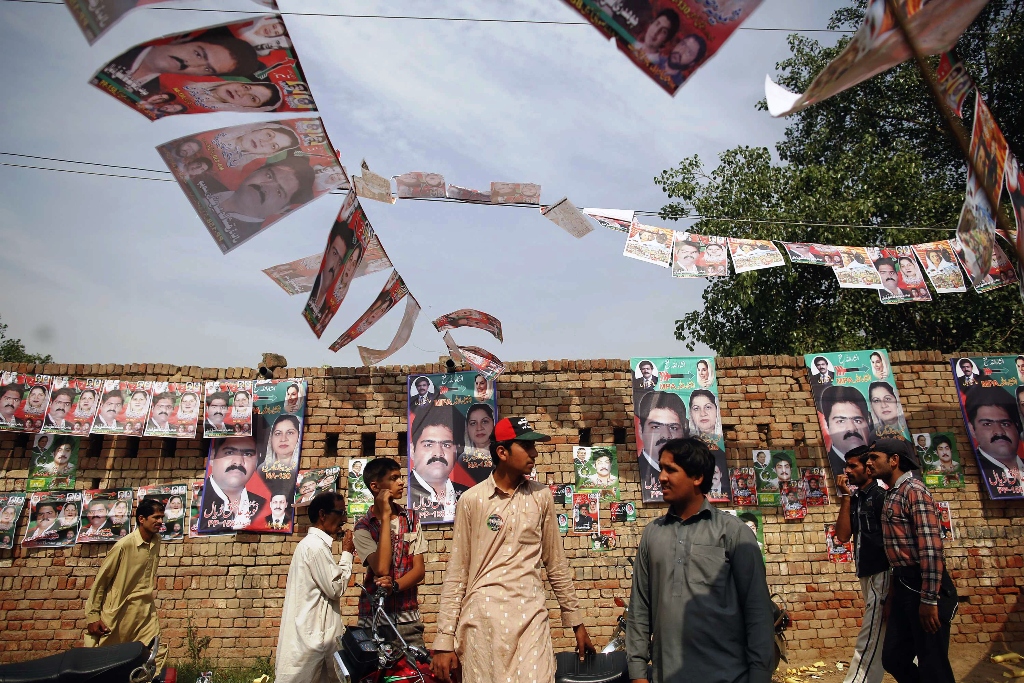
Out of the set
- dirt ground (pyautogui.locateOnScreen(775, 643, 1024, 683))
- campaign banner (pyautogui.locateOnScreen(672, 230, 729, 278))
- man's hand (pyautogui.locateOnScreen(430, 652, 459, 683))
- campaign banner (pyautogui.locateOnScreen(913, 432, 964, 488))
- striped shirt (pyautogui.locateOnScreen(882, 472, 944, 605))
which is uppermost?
campaign banner (pyautogui.locateOnScreen(672, 230, 729, 278))

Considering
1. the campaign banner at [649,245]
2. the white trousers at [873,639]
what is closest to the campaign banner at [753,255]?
the campaign banner at [649,245]

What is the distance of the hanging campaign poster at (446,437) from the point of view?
7914 millimetres

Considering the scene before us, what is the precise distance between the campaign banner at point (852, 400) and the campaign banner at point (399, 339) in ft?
14.5

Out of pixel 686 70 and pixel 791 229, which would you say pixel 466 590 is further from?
pixel 791 229

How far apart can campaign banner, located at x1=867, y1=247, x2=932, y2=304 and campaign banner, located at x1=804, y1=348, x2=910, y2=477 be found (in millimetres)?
658

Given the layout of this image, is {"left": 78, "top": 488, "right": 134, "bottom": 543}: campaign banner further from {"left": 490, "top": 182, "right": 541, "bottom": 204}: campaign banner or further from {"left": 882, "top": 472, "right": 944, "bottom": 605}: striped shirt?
{"left": 882, "top": 472, "right": 944, "bottom": 605}: striped shirt

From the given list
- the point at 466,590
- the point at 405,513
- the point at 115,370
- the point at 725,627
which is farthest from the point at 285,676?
the point at 115,370

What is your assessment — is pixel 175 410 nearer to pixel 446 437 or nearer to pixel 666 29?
pixel 446 437

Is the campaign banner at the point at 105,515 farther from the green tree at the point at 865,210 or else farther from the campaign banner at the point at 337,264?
the green tree at the point at 865,210

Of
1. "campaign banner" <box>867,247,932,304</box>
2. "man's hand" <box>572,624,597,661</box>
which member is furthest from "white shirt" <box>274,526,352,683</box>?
"campaign banner" <box>867,247,932,304</box>

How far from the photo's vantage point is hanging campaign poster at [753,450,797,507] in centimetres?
793

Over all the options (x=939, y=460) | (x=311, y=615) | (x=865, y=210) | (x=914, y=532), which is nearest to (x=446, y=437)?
(x=311, y=615)

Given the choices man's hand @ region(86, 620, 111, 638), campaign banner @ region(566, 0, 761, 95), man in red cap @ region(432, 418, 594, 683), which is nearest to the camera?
campaign banner @ region(566, 0, 761, 95)

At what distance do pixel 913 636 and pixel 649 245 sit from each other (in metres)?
4.31
